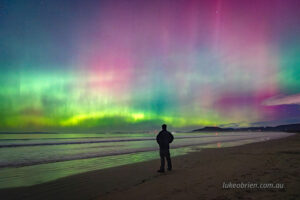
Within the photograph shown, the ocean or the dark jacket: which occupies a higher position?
the dark jacket

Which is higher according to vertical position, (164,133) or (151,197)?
(164,133)

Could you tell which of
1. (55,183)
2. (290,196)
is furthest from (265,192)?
(55,183)

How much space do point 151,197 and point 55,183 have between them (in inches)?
221

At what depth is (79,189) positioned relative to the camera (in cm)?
916

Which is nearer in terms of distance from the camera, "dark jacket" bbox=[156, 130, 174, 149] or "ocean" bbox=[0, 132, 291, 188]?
"ocean" bbox=[0, 132, 291, 188]

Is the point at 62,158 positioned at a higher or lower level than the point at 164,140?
lower

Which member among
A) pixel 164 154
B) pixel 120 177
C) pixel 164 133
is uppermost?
pixel 164 133

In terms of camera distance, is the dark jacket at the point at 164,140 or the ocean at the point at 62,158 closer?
the ocean at the point at 62,158

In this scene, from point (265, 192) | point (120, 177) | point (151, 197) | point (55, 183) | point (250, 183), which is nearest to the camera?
point (265, 192)

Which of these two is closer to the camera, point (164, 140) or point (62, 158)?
point (164, 140)

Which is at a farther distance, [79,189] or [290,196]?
[79,189]

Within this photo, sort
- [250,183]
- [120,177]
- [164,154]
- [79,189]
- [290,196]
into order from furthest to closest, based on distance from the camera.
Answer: [164,154], [120,177], [79,189], [250,183], [290,196]

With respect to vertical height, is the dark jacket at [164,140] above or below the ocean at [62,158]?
above

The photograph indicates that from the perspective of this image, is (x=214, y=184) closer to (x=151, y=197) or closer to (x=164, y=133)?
(x=151, y=197)
